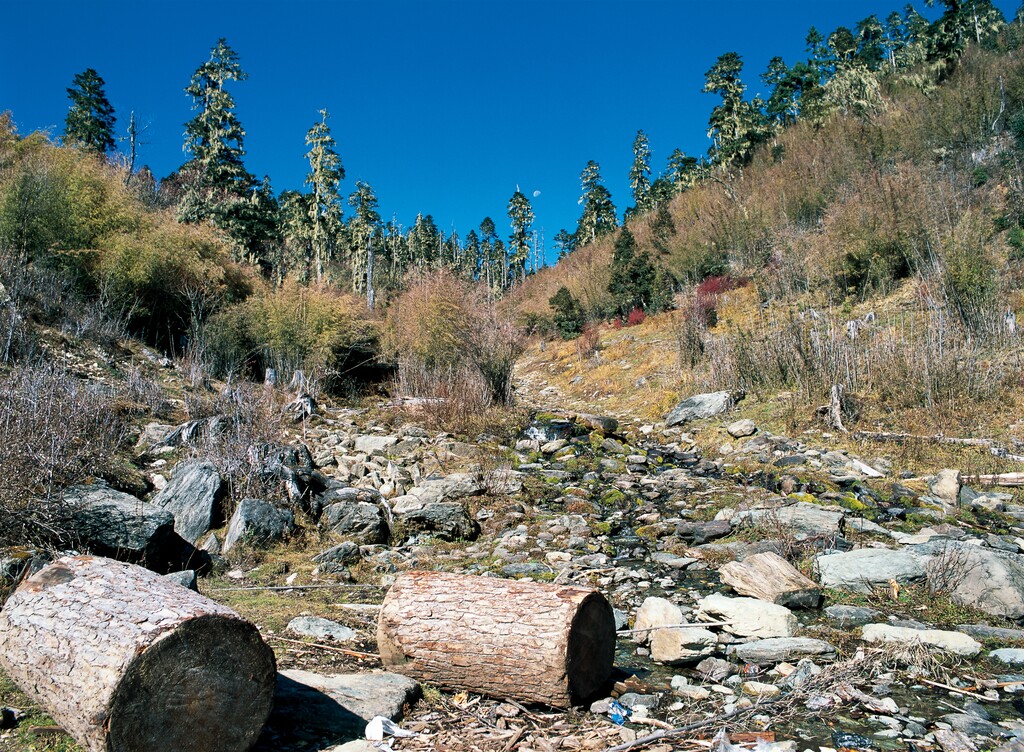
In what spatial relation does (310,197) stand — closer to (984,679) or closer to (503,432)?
(503,432)

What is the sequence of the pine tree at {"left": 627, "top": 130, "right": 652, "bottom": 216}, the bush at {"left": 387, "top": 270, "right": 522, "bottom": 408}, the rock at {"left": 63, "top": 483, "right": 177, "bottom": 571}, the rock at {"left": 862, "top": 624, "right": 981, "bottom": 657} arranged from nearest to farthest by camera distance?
1. the rock at {"left": 862, "top": 624, "right": 981, "bottom": 657}
2. the rock at {"left": 63, "top": 483, "right": 177, "bottom": 571}
3. the bush at {"left": 387, "top": 270, "right": 522, "bottom": 408}
4. the pine tree at {"left": 627, "top": 130, "right": 652, "bottom": 216}

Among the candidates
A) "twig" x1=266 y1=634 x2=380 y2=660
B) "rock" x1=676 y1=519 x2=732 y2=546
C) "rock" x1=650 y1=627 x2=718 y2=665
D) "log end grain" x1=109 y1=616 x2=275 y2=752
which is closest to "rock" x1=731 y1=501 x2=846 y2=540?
"rock" x1=676 y1=519 x2=732 y2=546

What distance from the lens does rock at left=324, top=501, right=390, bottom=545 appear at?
568cm

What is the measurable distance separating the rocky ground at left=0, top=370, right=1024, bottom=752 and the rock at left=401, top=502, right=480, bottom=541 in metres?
0.02

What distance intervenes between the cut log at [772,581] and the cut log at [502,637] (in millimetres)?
1581

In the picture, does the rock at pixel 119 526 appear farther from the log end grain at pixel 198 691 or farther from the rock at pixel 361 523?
the log end grain at pixel 198 691

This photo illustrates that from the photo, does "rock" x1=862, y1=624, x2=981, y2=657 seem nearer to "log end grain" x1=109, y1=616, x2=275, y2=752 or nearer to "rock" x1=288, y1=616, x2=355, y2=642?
"rock" x1=288, y1=616, x2=355, y2=642

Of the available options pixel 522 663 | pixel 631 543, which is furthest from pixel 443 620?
pixel 631 543

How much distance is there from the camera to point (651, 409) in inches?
475

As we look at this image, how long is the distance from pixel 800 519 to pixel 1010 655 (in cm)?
218

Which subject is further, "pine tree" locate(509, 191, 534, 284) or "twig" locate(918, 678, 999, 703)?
"pine tree" locate(509, 191, 534, 284)

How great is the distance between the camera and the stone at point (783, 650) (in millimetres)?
3164

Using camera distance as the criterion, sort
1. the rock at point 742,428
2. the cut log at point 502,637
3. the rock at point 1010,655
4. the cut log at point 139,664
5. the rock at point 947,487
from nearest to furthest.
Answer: the cut log at point 139,664
the cut log at point 502,637
the rock at point 1010,655
the rock at point 947,487
the rock at point 742,428

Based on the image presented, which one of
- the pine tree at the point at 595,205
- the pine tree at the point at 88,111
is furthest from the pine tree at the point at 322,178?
the pine tree at the point at 595,205
